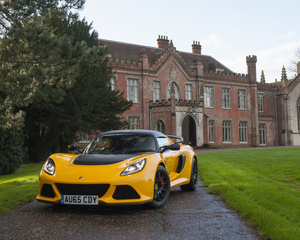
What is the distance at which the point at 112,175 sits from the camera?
5062mm

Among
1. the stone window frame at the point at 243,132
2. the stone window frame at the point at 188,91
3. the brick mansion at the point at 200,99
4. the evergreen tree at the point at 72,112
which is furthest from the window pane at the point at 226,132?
the evergreen tree at the point at 72,112

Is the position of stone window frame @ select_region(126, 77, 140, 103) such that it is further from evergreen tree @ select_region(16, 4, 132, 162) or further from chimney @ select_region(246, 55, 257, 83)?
chimney @ select_region(246, 55, 257, 83)

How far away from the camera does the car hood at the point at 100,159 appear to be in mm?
5418

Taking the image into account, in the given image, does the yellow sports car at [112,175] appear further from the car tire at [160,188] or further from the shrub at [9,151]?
the shrub at [9,151]

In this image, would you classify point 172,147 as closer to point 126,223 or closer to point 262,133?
point 126,223

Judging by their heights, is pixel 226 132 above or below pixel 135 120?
below

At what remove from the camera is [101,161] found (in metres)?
5.44

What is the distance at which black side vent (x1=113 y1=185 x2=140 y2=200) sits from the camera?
4.98 meters

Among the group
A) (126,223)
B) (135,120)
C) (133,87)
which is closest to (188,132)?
(135,120)

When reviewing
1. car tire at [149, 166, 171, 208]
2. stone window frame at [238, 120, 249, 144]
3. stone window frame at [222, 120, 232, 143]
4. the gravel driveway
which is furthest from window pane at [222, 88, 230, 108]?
car tire at [149, 166, 171, 208]

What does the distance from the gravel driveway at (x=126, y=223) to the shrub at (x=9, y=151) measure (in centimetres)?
903

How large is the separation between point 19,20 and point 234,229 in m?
7.75

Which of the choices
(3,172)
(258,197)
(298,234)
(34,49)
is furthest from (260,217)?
(3,172)

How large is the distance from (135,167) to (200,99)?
2920 centimetres
